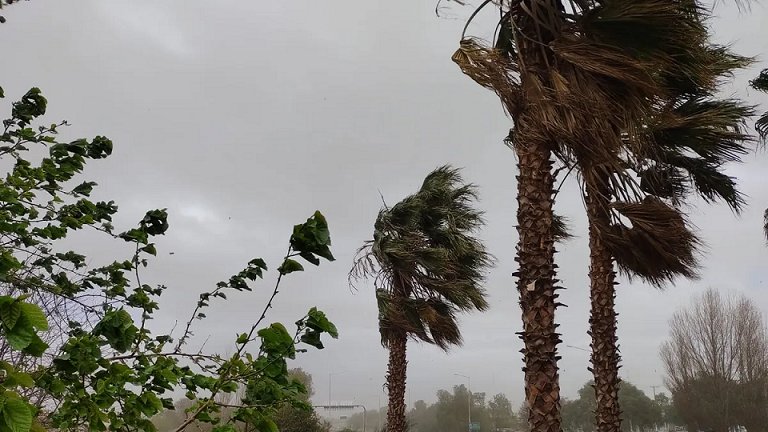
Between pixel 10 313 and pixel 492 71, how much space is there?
158 inches

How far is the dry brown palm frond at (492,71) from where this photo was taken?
445 cm

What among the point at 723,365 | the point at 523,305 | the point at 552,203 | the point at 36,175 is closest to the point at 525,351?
the point at 523,305

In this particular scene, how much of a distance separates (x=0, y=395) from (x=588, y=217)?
22.7ft

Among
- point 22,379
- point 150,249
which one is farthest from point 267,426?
point 150,249

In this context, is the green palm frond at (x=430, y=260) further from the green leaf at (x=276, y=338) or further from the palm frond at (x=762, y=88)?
the green leaf at (x=276, y=338)

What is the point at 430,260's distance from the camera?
10.7 metres

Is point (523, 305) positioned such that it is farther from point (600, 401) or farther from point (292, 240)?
point (600, 401)

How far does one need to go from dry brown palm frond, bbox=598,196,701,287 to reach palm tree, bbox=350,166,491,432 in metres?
3.98

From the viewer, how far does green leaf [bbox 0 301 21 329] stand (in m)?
0.99

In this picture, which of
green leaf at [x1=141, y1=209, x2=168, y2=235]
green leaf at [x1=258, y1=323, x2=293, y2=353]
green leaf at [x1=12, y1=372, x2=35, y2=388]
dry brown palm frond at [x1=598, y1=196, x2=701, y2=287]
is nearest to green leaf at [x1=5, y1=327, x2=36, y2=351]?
green leaf at [x1=12, y1=372, x2=35, y2=388]

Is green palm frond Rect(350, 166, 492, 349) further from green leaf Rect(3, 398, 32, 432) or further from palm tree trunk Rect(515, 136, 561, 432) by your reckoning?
green leaf Rect(3, 398, 32, 432)

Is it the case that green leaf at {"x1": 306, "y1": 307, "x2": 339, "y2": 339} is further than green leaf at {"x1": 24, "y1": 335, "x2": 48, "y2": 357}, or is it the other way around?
green leaf at {"x1": 306, "y1": 307, "x2": 339, "y2": 339}

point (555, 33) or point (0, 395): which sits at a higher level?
point (555, 33)

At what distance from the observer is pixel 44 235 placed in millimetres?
2463
